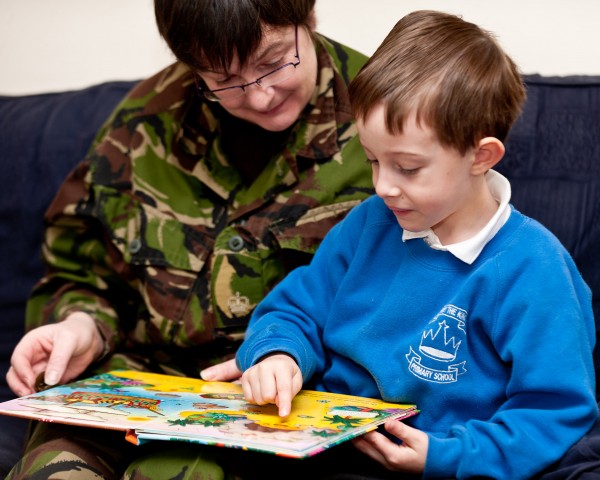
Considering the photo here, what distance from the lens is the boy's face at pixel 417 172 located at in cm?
111

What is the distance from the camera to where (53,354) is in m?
1.46

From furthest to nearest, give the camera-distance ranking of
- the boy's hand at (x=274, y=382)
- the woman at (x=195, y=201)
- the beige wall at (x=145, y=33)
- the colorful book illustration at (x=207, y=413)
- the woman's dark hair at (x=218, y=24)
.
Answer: the beige wall at (x=145, y=33), the woman at (x=195, y=201), the woman's dark hair at (x=218, y=24), the boy's hand at (x=274, y=382), the colorful book illustration at (x=207, y=413)

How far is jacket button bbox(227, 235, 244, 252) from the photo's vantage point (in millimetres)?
1540

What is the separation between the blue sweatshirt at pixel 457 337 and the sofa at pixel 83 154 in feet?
1.23

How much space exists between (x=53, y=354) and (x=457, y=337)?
68cm

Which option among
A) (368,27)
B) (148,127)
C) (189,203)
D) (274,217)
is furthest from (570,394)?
(368,27)

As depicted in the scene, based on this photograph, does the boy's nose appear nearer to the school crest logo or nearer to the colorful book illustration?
the school crest logo

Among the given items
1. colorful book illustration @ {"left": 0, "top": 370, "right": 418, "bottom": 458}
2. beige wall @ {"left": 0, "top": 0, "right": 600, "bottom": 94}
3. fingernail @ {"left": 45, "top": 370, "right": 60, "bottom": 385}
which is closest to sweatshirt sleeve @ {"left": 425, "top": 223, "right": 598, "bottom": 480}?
colorful book illustration @ {"left": 0, "top": 370, "right": 418, "bottom": 458}

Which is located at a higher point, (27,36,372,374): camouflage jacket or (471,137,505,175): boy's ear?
(471,137,505,175): boy's ear

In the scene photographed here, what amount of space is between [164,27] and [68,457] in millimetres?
661

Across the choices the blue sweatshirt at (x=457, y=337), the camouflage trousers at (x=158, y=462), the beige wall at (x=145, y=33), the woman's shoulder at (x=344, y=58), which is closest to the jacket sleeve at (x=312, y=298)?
the blue sweatshirt at (x=457, y=337)

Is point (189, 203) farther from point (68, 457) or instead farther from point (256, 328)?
point (68, 457)

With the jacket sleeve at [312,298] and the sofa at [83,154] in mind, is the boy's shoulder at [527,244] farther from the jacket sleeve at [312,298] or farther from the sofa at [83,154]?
the sofa at [83,154]

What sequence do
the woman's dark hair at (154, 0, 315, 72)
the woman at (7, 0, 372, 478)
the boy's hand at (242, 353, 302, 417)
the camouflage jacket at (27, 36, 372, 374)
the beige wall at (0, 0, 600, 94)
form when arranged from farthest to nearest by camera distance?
the beige wall at (0, 0, 600, 94) → the camouflage jacket at (27, 36, 372, 374) → the woman at (7, 0, 372, 478) → the woman's dark hair at (154, 0, 315, 72) → the boy's hand at (242, 353, 302, 417)
